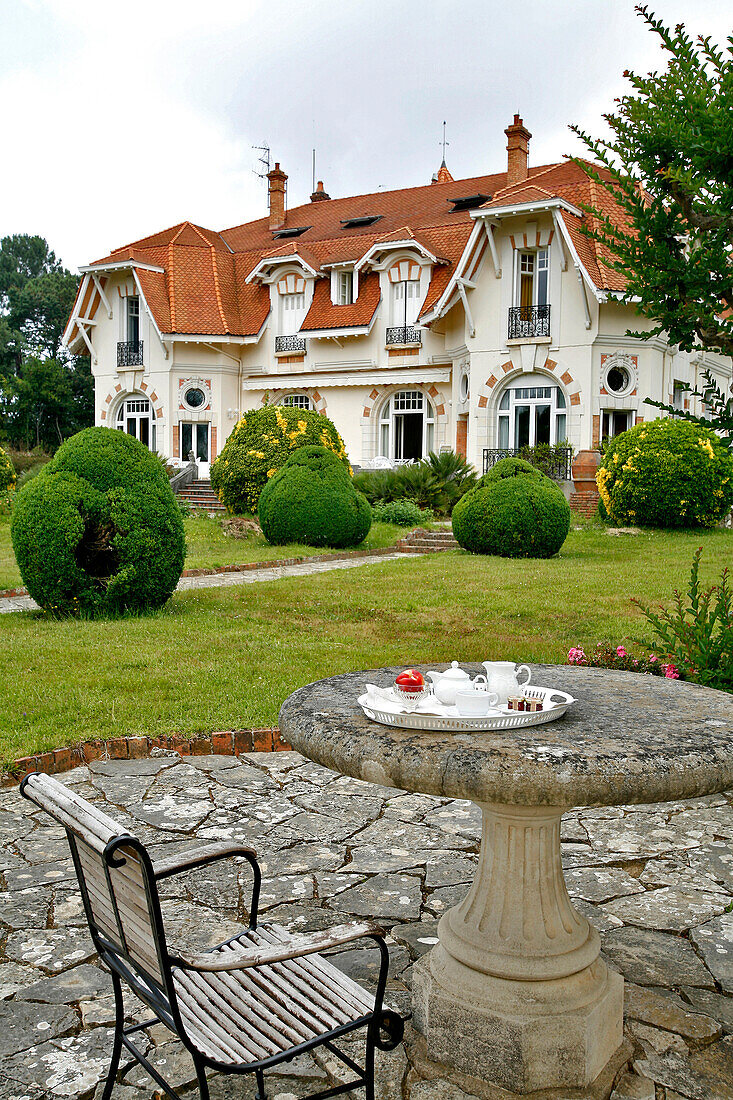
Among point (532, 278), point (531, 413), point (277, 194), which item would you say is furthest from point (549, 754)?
point (277, 194)

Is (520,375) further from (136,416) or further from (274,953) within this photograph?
(274,953)

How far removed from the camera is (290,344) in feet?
100

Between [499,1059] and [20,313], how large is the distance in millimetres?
58737

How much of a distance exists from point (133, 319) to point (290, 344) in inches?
232

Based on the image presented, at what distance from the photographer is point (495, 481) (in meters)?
16.0

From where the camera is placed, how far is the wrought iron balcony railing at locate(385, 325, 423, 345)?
28.4 metres

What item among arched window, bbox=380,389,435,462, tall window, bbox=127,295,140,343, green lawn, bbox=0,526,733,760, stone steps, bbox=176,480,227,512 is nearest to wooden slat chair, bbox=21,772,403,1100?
green lawn, bbox=0,526,733,760

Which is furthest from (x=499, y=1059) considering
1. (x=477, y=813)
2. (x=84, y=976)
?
(x=477, y=813)

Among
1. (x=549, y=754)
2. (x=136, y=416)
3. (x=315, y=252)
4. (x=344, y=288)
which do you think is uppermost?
(x=315, y=252)

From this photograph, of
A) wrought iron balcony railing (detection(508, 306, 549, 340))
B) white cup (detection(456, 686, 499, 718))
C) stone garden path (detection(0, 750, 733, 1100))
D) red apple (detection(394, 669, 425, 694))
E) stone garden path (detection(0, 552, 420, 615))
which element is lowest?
stone garden path (detection(0, 750, 733, 1100))

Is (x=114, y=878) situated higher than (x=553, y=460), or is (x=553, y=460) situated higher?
(x=553, y=460)

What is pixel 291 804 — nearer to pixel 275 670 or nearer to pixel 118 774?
pixel 118 774

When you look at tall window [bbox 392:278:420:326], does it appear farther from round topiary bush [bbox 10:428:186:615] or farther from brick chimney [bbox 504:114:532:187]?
round topiary bush [bbox 10:428:186:615]

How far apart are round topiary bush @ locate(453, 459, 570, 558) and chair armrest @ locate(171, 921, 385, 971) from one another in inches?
518
